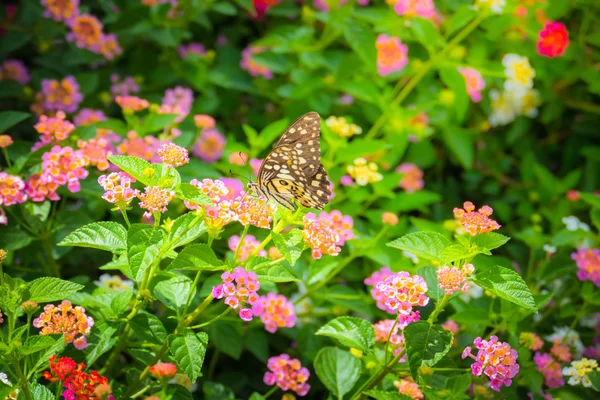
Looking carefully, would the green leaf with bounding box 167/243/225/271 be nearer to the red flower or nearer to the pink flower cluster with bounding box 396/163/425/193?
the pink flower cluster with bounding box 396/163/425/193

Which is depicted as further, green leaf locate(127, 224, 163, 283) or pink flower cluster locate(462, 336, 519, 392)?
pink flower cluster locate(462, 336, 519, 392)

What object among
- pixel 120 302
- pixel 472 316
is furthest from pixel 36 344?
pixel 472 316

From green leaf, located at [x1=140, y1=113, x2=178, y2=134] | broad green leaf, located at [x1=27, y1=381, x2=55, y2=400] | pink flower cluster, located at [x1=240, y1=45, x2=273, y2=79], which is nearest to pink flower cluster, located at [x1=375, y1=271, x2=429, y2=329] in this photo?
broad green leaf, located at [x1=27, y1=381, x2=55, y2=400]

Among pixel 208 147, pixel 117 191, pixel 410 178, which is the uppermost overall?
pixel 117 191

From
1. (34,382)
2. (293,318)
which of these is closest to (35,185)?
(34,382)

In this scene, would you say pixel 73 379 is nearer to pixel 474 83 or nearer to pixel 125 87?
pixel 125 87
